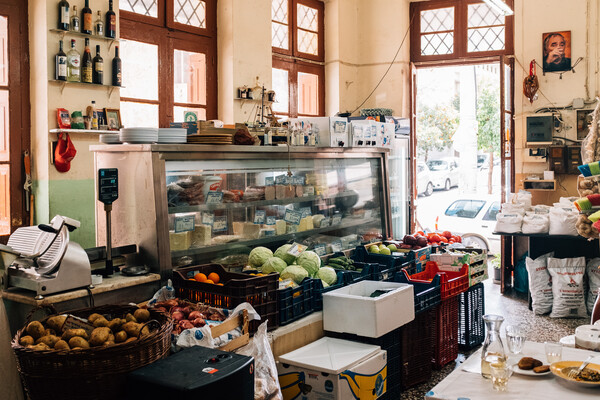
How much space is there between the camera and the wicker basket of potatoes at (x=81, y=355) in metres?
2.35

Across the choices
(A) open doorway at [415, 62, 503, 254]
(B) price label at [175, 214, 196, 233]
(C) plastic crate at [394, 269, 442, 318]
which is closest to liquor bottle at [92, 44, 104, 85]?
(B) price label at [175, 214, 196, 233]

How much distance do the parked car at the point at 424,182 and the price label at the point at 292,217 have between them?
472 inches

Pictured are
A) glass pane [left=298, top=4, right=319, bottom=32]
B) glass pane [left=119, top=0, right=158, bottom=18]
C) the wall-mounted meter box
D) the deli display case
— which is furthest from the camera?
glass pane [left=298, top=4, right=319, bottom=32]

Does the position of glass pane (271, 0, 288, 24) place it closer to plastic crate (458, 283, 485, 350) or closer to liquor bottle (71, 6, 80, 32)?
liquor bottle (71, 6, 80, 32)

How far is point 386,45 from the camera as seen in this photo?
887 cm

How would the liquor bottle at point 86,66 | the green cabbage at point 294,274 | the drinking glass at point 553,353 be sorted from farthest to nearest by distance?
the liquor bottle at point 86,66
the green cabbage at point 294,274
the drinking glass at point 553,353

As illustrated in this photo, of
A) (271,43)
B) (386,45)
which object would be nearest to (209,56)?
(271,43)

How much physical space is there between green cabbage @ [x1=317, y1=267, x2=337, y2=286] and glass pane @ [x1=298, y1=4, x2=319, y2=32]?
5121mm

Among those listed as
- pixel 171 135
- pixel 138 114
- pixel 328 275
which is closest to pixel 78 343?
pixel 171 135

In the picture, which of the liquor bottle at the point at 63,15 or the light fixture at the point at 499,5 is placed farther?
the light fixture at the point at 499,5

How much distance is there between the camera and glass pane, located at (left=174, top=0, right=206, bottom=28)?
668cm

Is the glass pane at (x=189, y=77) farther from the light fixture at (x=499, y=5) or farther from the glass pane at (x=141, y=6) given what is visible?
the light fixture at (x=499, y=5)

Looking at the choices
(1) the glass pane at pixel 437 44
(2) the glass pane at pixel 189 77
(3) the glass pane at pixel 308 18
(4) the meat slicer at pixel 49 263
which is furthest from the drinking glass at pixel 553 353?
(1) the glass pane at pixel 437 44

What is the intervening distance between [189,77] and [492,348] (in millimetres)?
5263
